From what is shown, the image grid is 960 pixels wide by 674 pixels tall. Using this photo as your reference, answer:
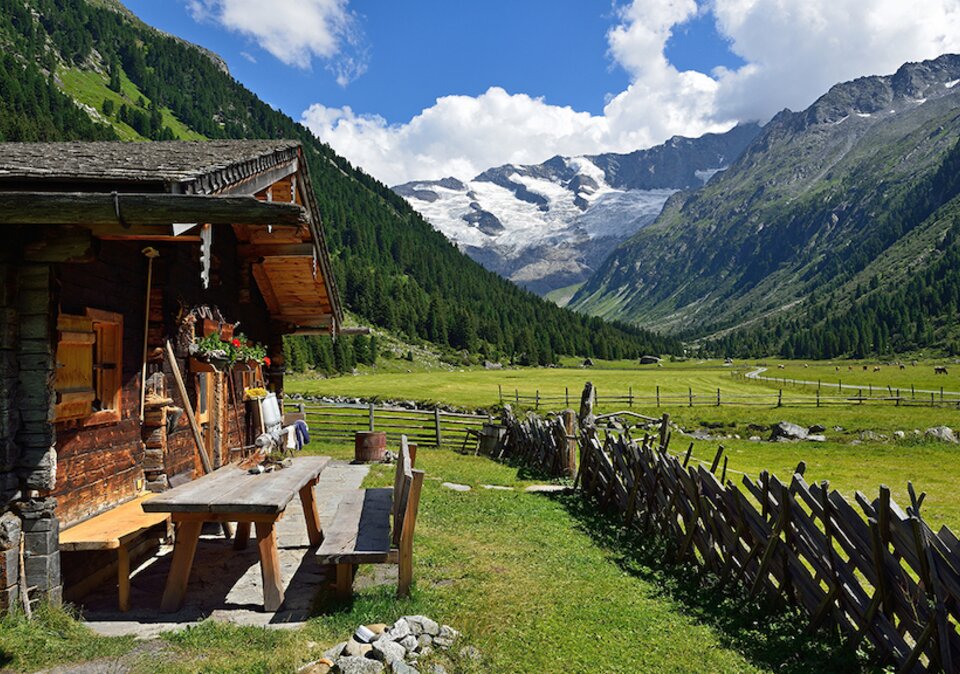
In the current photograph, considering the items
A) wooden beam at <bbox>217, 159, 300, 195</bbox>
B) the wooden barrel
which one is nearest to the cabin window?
wooden beam at <bbox>217, 159, 300, 195</bbox>

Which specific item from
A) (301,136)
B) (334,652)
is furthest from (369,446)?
(301,136)

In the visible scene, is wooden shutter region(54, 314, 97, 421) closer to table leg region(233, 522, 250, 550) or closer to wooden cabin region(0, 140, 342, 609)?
wooden cabin region(0, 140, 342, 609)

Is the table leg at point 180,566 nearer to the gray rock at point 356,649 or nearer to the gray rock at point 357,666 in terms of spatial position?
Answer: the gray rock at point 356,649

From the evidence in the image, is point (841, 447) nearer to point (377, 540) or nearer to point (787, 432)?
point (787, 432)

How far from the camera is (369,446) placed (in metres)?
19.3

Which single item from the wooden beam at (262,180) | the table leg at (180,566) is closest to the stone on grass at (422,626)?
the table leg at (180,566)

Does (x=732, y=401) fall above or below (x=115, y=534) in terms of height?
below

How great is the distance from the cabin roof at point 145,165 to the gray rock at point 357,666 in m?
4.31

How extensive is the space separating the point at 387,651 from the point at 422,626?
0.68 meters

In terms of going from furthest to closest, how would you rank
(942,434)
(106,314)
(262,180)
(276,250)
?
(942,434) → (276,250) → (262,180) → (106,314)

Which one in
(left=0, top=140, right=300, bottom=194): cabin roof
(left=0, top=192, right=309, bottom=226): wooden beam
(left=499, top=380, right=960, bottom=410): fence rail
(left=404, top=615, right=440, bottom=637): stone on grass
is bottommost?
(left=499, top=380, right=960, bottom=410): fence rail

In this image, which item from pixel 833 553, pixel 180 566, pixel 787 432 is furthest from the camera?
pixel 787 432

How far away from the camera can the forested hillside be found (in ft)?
364

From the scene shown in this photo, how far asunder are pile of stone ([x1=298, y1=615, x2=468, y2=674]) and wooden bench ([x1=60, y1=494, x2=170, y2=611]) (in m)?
2.71
